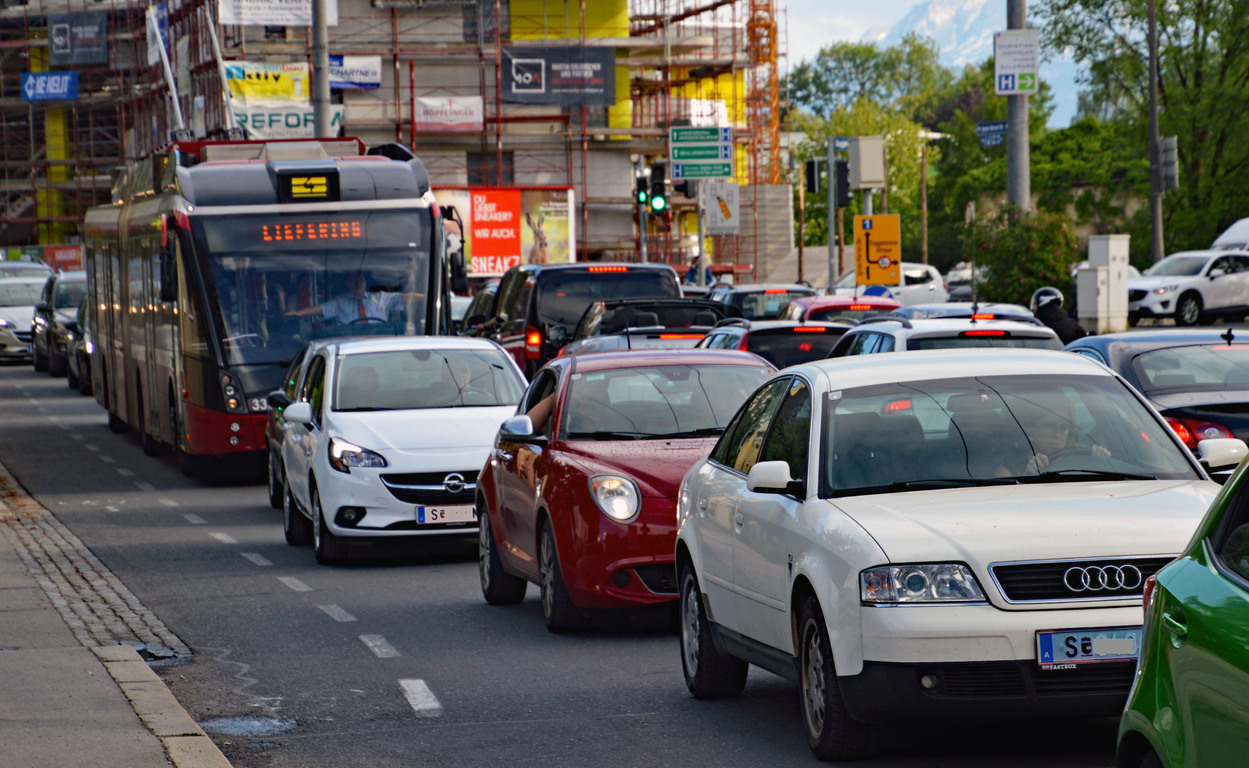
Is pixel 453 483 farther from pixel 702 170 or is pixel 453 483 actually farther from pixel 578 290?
pixel 702 170

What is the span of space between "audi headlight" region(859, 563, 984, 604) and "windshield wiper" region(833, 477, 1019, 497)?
72cm

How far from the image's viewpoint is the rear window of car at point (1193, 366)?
474 inches

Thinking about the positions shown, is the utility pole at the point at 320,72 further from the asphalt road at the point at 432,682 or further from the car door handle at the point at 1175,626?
the car door handle at the point at 1175,626

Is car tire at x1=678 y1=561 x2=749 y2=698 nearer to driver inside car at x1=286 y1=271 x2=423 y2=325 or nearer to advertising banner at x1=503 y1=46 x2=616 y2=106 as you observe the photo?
driver inside car at x1=286 y1=271 x2=423 y2=325

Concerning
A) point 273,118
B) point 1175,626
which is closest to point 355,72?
point 273,118

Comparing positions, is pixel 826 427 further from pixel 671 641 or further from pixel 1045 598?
pixel 671 641

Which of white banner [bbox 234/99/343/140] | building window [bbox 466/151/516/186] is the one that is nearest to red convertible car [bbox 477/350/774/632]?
white banner [bbox 234/99/343/140]

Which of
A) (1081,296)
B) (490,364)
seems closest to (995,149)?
(1081,296)

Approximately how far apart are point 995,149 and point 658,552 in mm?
82195

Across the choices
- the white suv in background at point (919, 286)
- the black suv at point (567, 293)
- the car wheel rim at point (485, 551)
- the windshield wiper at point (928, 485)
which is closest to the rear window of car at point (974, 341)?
the car wheel rim at point (485, 551)

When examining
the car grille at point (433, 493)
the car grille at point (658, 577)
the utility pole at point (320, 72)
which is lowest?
the car grille at point (433, 493)

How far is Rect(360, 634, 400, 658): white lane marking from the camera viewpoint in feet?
32.3

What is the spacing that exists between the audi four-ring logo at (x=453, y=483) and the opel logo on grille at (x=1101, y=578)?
7.80 metres

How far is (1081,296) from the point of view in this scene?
38062mm
